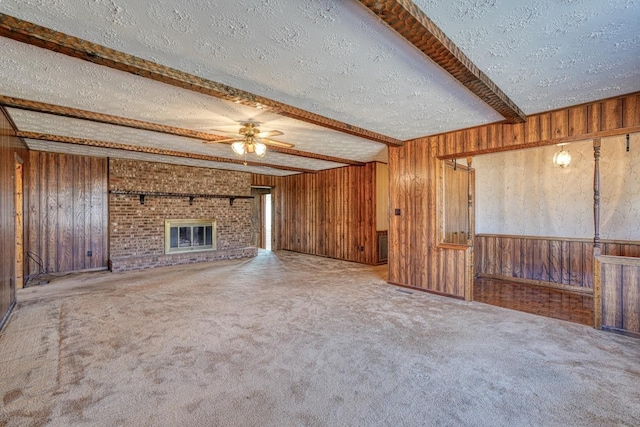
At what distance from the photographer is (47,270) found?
568 cm

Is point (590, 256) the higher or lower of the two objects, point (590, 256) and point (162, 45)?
the lower

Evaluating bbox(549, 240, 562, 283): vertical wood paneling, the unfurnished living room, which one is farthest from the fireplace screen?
bbox(549, 240, 562, 283): vertical wood paneling

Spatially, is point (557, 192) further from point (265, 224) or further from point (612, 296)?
point (265, 224)

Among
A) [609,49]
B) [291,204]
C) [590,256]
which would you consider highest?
[609,49]

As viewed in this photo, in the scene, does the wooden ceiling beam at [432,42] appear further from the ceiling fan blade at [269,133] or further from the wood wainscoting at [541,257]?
the wood wainscoting at [541,257]

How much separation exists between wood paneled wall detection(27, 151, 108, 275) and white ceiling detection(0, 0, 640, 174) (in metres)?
2.64

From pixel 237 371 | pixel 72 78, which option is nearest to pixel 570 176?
pixel 237 371

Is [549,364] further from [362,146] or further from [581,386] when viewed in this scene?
[362,146]

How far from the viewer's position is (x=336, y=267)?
654 centimetres

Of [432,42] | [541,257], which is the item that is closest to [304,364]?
[432,42]

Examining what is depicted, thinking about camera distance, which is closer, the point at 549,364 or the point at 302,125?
the point at 549,364

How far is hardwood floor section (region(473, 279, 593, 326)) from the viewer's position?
3613 millimetres

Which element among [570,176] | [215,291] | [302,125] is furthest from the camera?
[570,176]

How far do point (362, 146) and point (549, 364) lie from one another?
156 inches
